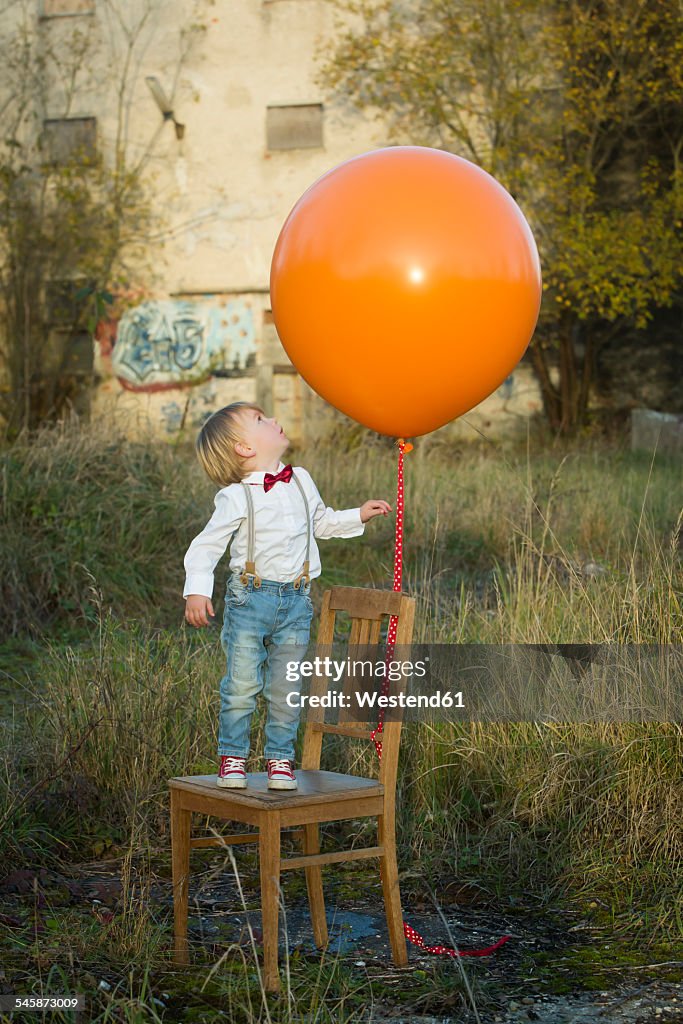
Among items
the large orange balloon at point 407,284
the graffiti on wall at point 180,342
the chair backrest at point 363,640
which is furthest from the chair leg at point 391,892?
the graffiti on wall at point 180,342

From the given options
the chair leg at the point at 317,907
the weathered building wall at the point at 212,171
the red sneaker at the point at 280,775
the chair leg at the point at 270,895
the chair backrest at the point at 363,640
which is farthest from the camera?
the weathered building wall at the point at 212,171

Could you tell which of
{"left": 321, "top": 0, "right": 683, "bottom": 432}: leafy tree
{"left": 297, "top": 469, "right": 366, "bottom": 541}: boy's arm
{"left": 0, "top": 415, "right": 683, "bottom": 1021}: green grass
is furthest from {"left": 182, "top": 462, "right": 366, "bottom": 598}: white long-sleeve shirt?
{"left": 321, "top": 0, "right": 683, "bottom": 432}: leafy tree

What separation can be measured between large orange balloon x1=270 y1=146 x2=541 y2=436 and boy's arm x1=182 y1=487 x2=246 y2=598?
0.48 meters

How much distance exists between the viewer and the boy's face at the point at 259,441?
329 centimetres

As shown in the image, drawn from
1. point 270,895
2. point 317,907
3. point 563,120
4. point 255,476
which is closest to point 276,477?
point 255,476

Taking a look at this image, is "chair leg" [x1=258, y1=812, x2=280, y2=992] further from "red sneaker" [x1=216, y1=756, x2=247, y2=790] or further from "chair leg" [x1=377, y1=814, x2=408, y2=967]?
"chair leg" [x1=377, y1=814, x2=408, y2=967]

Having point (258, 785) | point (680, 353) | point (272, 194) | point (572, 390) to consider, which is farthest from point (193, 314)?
point (258, 785)

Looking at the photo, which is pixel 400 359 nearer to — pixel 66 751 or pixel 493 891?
pixel 493 891

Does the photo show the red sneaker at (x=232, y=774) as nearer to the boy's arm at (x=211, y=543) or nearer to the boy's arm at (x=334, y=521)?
the boy's arm at (x=211, y=543)

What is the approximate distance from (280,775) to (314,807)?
0.45ft

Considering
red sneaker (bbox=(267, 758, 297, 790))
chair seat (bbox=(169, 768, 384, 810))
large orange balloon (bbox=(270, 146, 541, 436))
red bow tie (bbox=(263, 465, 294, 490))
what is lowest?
chair seat (bbox=(169, 768, 384, 810))

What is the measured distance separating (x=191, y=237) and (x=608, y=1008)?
16248 mm

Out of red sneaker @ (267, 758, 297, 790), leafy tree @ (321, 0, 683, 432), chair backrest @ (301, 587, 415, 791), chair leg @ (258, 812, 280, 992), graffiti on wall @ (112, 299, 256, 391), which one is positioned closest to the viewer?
chair leg @ (258, 812, 280, 992)

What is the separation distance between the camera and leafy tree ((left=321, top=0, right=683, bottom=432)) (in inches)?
601
